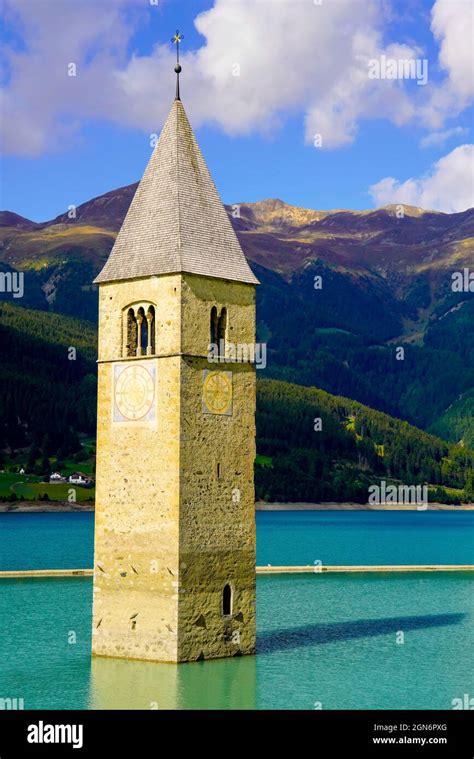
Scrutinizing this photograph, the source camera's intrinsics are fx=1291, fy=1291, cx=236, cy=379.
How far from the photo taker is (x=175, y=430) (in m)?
39.9

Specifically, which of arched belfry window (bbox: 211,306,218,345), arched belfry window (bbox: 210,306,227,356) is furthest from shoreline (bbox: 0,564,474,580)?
arched belfry window (bbox: 211,306,218,345)

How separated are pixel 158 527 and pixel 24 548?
80821mm

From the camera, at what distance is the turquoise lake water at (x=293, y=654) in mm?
36406

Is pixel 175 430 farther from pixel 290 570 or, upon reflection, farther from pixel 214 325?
pixel 290 570

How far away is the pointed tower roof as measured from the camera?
1622 inches

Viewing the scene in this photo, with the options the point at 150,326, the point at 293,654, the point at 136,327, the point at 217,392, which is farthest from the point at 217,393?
the point at 293,654

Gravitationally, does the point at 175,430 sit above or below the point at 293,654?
above

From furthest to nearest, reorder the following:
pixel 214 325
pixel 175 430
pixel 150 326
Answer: pixel 214 325 → pixel 150 326 → pixel 175 430

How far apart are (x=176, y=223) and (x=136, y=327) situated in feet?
11.8

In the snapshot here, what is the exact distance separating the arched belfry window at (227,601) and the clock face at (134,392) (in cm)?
606

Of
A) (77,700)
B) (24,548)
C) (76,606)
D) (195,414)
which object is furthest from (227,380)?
(24,548)

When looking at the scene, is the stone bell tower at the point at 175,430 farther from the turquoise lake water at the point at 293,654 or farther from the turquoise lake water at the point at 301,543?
the turquoise lake water at the point at 301,543

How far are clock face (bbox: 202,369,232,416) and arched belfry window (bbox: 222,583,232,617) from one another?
5.62m

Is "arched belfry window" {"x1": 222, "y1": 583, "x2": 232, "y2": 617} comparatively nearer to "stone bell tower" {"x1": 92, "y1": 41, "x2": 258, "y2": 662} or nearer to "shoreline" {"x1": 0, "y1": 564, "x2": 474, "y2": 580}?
"stone bell tower" {"x1": 92, "y1": 41, "x2": 258, "y2": 662}
